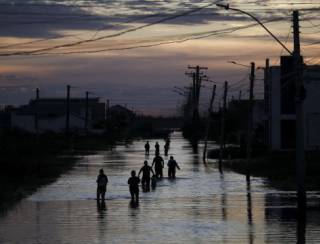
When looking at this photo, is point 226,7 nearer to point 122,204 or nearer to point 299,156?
point 299,156

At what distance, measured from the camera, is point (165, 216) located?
1094 inches

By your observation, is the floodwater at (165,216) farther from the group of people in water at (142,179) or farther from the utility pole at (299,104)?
the utility pole at (299,104)

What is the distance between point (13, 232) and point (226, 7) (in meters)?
9.68

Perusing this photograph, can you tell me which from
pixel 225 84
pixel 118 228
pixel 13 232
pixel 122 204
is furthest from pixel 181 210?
pixel 225 84

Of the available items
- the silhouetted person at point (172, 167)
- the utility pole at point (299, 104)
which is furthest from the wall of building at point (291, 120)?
the utility pole at point (299, 104)

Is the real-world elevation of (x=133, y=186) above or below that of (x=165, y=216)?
above

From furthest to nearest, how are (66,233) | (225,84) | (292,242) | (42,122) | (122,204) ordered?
(42,122)
(225,84)
(122,204)
(66,233)
(292,242)

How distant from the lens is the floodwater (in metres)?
22.2

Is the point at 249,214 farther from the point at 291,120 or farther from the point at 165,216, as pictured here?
the point at 291,120

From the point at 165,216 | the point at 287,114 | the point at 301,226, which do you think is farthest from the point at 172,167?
the point at 287,114

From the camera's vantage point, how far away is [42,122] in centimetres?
16038

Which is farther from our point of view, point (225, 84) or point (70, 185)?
point (225, 84)

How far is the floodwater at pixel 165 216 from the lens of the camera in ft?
72.9

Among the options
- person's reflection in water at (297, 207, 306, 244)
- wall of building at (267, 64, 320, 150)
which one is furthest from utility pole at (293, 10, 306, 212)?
wall of building at (267, 64, 320, 150)
